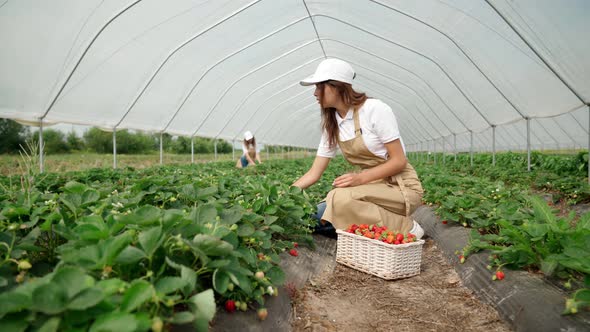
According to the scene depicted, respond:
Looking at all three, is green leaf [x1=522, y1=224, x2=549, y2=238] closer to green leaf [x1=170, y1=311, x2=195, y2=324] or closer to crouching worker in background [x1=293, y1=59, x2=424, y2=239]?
crouching worker in background [x1=293, y1=59, x2=424, y2=239]

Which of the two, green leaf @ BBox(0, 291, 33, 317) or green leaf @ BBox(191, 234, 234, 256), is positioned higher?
green leaf @ BBox(191, 234, 234, 256)

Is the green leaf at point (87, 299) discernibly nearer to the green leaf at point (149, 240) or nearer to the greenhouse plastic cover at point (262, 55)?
the green leaf at point (149, 240)

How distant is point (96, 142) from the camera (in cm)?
4138

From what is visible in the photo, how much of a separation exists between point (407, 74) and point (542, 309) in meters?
12.4

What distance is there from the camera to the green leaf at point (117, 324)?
990 mm

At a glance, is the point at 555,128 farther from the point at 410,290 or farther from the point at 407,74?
the point at 410,290

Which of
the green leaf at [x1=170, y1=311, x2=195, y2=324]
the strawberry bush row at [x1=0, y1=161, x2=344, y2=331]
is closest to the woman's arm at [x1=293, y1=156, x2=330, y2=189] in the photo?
the strawberry bush row at [x1=0, y1=161, x2=344, y2=331]

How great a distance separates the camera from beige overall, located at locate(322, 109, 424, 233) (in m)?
3.61

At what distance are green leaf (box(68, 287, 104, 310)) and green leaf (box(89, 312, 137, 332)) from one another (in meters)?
0.05

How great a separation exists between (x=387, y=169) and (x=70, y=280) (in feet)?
9.44

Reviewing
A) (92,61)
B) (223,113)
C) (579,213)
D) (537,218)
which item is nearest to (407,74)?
(223,113)

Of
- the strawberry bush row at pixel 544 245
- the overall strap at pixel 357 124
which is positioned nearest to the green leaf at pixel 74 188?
the overall strap at pixel 357 124

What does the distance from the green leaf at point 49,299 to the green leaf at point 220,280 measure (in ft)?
1.84

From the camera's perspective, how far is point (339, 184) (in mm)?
3668
